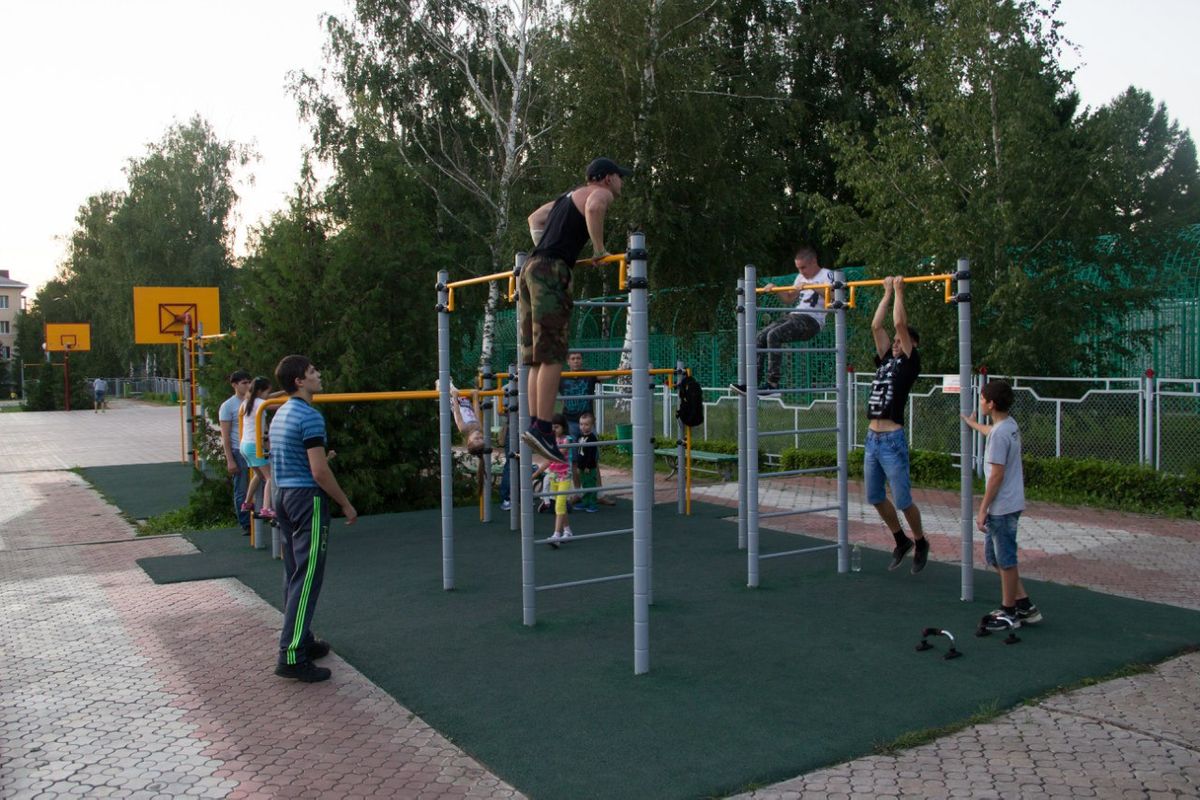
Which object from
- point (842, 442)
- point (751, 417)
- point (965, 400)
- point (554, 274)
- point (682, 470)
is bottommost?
point (682, 470)

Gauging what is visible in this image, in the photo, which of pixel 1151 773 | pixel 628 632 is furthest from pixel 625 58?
pixel 1151 773

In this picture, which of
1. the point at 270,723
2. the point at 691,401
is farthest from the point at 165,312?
the point at 270,723

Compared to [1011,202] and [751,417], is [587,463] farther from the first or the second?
[1011,202]

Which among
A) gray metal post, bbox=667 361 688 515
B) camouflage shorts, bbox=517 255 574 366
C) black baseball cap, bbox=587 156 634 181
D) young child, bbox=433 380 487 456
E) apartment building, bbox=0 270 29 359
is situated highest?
apartment building, bbox=0 270 29 359

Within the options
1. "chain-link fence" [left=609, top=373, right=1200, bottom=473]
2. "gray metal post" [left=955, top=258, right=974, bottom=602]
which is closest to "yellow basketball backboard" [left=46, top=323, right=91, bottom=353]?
"chain-link fence" [left=609, top=373, right=1200, bottom=473]

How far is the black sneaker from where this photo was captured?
225 inches

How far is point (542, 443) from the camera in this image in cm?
575

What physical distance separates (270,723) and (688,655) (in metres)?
2.24

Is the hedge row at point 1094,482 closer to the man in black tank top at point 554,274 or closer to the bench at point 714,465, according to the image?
the bench at point 714,465

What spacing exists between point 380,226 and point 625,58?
9638 mm

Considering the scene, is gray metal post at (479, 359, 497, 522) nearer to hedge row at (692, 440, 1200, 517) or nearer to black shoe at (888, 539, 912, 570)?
black shoe at (888, 539, 912, 570)

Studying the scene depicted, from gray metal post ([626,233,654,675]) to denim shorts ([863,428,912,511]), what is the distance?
259cm

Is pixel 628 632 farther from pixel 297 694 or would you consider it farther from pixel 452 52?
pixel 452 52

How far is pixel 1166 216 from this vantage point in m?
13.1
